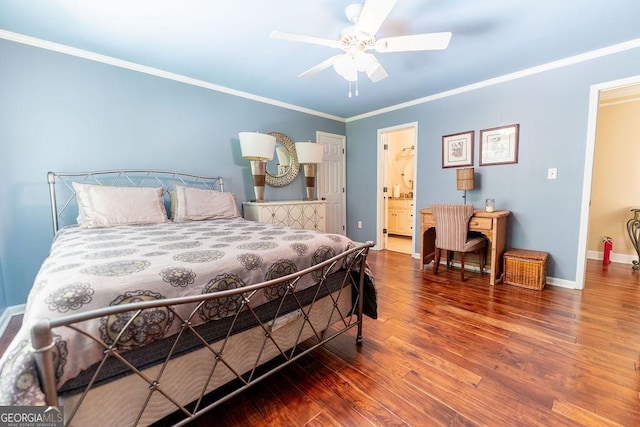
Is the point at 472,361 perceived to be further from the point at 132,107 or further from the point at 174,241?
the point at 132,107

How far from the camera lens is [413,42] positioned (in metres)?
1.84

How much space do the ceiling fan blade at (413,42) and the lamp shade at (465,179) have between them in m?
1.82

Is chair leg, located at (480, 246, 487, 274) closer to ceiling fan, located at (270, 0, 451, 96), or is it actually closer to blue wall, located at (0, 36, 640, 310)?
blue wall, located at (0, 36, 640, 310)

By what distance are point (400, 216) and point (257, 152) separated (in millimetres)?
3630

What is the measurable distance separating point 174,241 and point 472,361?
6.60ft

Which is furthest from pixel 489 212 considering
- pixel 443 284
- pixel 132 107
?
pixel 132 107

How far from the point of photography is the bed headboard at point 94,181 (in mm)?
2404

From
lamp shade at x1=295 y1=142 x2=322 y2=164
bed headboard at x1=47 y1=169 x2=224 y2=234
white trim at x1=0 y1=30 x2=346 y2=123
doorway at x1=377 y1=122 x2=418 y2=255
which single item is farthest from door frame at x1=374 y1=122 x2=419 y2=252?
bed headboard at x1=47 y1=169 x2=224 y2=234

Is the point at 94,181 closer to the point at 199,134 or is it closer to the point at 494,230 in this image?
the point at 199,134

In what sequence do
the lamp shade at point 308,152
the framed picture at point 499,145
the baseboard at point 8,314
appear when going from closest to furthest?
the baseboard at point 8,314 < the framed picture at point 499,145 < the lamp shade at point 308,152

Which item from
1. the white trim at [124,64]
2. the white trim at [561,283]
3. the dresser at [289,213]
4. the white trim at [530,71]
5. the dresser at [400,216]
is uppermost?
the white trim at [124,64]

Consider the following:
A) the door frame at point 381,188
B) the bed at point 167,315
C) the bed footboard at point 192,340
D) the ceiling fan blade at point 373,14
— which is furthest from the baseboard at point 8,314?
the door frame at point 381,188

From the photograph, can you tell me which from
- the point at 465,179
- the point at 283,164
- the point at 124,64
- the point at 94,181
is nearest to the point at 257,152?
the point at 283,164

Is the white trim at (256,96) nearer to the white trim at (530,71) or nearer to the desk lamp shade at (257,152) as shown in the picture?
the white trim at (530,71)
